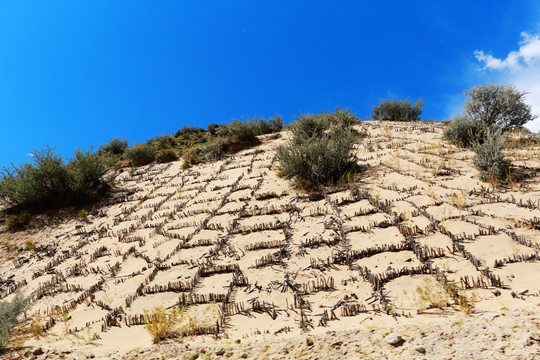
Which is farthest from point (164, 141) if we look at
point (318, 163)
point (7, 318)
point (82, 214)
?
point (7, 318)

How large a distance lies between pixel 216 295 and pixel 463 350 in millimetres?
2174

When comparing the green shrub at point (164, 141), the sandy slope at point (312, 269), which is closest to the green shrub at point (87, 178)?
the sandy slope at point (312, 269)

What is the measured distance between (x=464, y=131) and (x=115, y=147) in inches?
568

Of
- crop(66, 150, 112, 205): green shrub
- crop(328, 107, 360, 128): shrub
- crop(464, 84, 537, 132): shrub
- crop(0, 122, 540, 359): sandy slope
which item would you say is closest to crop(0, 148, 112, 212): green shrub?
crop(66, 150, 112, 205): green shrub

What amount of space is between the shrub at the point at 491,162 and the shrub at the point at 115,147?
47.0ft

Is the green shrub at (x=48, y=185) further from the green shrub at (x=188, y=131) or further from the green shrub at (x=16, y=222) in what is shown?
the green shrub at (x=188, y=131)

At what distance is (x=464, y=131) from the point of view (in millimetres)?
7309

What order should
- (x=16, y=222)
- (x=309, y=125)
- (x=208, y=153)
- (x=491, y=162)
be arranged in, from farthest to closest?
1. (x=208, y=153)
2. (x=309, y=125)
3. (x=16, y=222)
4. (x=491, y=162)

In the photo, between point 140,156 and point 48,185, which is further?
point 140,156

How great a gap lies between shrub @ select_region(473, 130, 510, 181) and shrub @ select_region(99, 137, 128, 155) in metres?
14.3

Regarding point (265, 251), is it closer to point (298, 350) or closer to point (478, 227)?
point (298, 350)

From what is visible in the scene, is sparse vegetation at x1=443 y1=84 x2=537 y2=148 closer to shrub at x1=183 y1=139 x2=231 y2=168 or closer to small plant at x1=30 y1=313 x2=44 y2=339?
shrub at x1=183 y1=139 x2=231 y2=168

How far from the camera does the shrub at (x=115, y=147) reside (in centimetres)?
1454

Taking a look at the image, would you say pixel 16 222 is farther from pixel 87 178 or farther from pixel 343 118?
pixel 343 118
